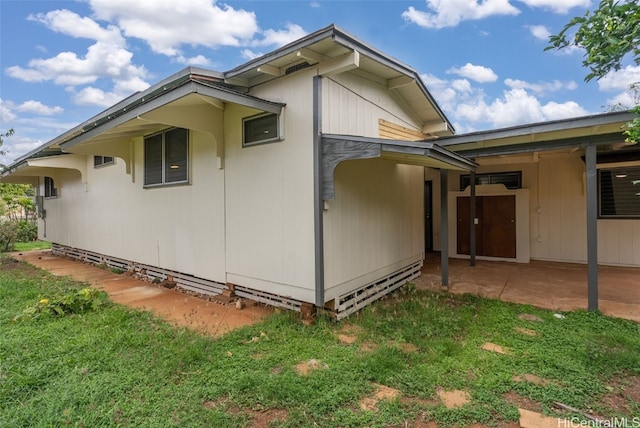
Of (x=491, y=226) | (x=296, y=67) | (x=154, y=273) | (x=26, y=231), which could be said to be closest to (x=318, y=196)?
(x=296, y=67)

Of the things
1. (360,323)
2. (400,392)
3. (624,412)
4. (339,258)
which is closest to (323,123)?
(339,258)

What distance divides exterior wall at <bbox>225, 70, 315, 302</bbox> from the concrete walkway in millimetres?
438

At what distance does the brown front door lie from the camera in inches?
322

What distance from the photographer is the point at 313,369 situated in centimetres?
292

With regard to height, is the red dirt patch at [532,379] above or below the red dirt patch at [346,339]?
below

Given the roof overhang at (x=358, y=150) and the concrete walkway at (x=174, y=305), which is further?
the concrete walkway at (x=174, y=305)

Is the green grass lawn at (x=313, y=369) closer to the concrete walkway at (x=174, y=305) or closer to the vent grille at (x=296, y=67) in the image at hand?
the concrete walkway at (x=174, y=305)

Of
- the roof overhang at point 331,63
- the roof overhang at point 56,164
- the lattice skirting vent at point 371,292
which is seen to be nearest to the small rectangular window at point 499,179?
the lattice skirting vent at point 371,292

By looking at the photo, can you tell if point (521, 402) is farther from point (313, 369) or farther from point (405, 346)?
point (313, 369)

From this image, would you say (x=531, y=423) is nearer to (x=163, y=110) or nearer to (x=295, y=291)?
(x=295, y=291)

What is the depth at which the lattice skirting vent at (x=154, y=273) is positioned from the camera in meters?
5.47

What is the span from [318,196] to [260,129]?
142 cm

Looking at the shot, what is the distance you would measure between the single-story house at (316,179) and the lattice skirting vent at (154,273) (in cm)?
5

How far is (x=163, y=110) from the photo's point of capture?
4.05 m
